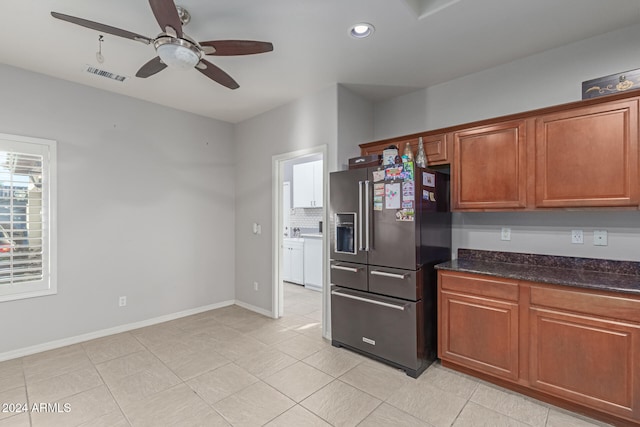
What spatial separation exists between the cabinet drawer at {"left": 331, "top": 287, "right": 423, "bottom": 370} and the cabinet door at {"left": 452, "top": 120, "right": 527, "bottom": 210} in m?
1.09

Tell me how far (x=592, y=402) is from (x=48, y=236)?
15.8 ft

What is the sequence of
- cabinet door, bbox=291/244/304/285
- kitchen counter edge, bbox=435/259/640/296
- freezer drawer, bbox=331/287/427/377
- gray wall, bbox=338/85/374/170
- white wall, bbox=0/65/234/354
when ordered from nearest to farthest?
kitchen counter edge, bbox=435/259/640/296
freezer drawer, bbox=331/287/427/377
white wall, bbox=0/65/234/354
gray wall, bbox=338/85/374/170
cabinet door, bbox=291/244/304/285

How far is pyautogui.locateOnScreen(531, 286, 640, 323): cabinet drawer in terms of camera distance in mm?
1850

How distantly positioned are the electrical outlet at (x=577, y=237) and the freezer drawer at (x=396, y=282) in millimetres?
1264

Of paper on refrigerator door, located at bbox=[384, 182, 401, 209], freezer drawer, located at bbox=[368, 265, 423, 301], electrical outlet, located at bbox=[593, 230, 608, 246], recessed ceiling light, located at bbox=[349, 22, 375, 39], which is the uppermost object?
recessed ceiling light, located at bbox=[349, 22, 375, 39]

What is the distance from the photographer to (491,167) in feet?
8.54

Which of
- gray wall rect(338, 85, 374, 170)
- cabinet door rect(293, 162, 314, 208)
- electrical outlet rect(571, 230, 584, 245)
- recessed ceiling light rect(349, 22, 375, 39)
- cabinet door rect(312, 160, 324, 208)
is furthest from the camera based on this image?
cabinet door rect(293, 162, 314, 208)

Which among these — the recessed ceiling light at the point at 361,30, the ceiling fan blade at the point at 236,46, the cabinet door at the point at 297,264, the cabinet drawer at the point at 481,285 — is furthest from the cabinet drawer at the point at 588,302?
the cabinet door at the point at 297,264

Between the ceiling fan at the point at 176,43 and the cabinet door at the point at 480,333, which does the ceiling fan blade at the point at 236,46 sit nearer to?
the ceiling fan at the point at 176,43

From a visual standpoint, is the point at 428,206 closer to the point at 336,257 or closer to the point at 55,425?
the point at 336,257

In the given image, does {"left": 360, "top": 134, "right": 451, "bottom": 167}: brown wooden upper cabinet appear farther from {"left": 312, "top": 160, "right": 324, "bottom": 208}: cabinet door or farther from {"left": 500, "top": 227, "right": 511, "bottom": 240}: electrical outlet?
{"left": 312, "top": 160, "right": 324, "bottom": 208}: cabinet door

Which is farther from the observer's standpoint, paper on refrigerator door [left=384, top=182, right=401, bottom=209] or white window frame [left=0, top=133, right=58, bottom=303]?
white window frame [left=0, top=133, right=58, bottom=303]

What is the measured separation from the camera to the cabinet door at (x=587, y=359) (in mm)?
1849

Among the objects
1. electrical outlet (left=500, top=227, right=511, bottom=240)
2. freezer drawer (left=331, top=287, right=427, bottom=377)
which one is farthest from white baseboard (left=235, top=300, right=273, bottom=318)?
electrical outlet (left=500, top=227, right=511, bottom=240)
